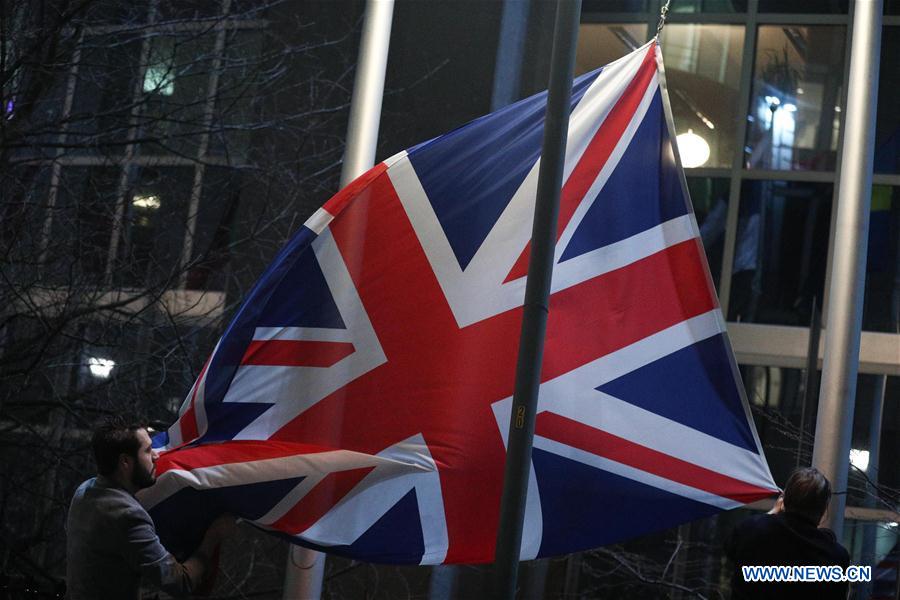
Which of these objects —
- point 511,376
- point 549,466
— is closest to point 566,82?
point 511,376

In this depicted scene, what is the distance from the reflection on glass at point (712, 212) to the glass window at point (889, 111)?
134 cm

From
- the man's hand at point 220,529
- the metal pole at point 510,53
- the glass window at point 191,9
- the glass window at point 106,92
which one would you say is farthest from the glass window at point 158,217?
the man's hand at point 220,529

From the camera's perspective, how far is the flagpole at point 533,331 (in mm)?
4738

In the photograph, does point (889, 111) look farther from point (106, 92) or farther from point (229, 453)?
point (229, 453)

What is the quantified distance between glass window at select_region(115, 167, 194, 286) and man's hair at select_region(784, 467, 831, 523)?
23.0ft

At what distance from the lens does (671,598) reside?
10.0 m

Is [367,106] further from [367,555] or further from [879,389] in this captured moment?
[879,389]

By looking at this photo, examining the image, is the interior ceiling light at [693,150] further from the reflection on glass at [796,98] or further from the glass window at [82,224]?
the glass window at [82,224]

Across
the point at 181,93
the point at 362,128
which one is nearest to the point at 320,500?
the point at 362,128

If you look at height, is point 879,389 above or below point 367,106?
below

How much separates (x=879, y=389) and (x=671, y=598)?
8.13ft

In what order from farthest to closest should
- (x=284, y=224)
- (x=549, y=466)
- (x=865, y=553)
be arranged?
(x=284, y=224) < (x=865, y=553) < (x=549, y=466)

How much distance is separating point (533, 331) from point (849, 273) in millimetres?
3128

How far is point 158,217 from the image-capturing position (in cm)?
1120
